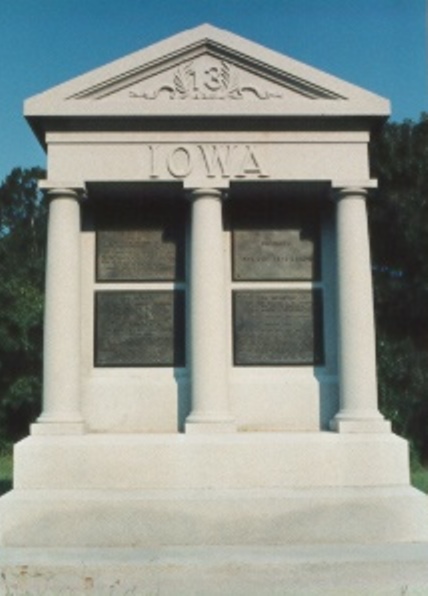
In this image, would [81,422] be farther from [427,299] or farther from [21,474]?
[427,299]

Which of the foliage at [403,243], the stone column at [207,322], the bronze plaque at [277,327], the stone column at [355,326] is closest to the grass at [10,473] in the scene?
the foliage at [403,243]

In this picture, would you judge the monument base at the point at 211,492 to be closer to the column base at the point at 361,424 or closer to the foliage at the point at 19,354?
the column base at the point at 361,424

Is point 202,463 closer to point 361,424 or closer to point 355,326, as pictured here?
point 361,424

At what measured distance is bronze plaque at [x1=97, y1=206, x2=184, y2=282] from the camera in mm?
9711

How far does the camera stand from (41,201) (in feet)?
199

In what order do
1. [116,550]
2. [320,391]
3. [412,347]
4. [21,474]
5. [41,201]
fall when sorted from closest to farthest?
[116,550] < [21,474] < [320,391] < [412,347] < [41,201]

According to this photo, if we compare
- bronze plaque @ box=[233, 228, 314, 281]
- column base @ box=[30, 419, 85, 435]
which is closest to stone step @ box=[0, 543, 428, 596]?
column base @ box=[30, 419, 85, 435]

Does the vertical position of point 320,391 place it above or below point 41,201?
below

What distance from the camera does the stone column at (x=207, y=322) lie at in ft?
29.5

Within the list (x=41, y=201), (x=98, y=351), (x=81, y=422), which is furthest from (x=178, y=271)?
(x=41, y=201)

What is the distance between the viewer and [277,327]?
964cm

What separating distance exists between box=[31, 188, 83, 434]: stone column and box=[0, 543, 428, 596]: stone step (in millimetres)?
1849

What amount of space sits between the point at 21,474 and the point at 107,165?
3964mm

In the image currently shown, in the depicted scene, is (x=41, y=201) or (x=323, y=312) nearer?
(x=323, y=312)
